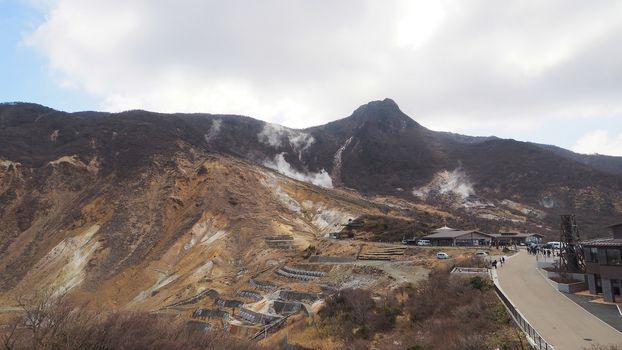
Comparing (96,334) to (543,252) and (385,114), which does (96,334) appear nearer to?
(543,252)

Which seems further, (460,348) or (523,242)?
(523,242)

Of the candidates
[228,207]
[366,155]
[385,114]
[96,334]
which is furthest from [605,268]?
[385,114]

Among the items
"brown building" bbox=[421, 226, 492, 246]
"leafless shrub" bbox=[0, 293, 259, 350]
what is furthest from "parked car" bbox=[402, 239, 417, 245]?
"leafless shrub" bbox=[0, 293, 259, 350]

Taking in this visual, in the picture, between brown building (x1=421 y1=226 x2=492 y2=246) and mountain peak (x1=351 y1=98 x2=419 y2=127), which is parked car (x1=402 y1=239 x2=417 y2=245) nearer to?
brown building (x1=421 y1=226 x2=492 y2=246)

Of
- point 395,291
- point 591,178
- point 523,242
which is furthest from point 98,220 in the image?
point 591,178

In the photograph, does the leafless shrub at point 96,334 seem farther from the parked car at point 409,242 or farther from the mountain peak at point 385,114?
the mountain peak at point 385,114

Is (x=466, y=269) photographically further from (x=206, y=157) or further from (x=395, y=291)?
(x=206, y=157)
